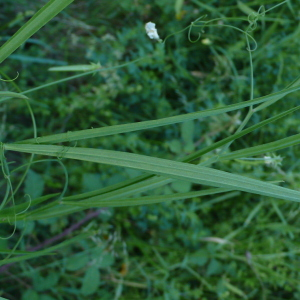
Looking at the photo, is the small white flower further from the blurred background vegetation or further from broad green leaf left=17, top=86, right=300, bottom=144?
the blurred background vegetation

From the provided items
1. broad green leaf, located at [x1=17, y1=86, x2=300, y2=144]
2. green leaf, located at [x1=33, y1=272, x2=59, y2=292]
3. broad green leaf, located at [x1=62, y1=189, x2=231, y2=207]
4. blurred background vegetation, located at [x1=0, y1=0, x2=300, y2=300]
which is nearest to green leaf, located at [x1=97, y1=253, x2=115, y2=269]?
blurred background vegetation, located at [x1=0, y1=0, x2=300, y2=300]

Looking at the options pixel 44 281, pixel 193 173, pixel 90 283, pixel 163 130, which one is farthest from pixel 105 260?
pixel 193 173

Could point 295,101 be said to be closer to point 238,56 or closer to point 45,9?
point 238,56

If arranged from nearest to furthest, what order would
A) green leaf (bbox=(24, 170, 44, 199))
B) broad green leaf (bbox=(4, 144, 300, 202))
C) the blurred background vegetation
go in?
broad green leaf (bbox=(4, 144, 300, 202)), green leaf (bbox=(24, 170, 44, 199)), the blurred background vegetation

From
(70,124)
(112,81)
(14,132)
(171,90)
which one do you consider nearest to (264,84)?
(171,90)

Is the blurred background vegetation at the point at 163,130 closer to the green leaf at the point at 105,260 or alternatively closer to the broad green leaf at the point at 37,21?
the green leaf at the point at 105,260
